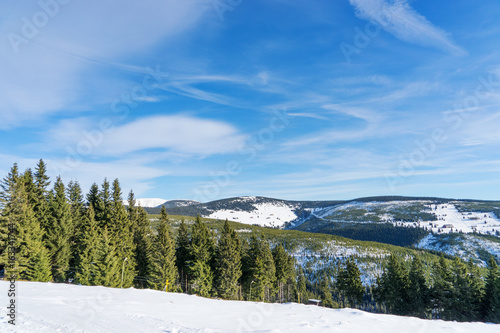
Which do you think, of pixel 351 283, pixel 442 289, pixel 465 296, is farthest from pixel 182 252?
pixel 465 296

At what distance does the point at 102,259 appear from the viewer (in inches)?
1405

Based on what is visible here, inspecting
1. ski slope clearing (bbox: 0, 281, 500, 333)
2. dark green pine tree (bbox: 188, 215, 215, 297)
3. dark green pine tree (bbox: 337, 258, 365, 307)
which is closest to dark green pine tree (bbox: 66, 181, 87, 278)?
dark green pine tree (bbox: 188, 215, 215, 297)

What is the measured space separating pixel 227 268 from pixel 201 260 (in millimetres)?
4941

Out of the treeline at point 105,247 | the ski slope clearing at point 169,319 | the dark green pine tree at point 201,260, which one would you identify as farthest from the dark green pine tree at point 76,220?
the ski slope clearing at point 169,319

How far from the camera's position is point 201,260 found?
4738 centimetres

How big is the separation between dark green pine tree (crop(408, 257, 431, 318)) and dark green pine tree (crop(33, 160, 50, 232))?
64.4 metres

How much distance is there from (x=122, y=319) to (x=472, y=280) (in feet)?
182

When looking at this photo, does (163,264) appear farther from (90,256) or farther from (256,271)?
(256,271)

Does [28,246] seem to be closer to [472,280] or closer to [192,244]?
[192,244]

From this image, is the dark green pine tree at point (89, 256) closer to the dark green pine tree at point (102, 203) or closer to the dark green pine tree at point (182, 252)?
the dark green pine tree at point (102, 203)

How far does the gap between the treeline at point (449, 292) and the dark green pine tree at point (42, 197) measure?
63.0 m

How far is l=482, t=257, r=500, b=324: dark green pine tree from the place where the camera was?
40934 millimetres

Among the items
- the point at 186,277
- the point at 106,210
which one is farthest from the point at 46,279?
the point at 186,277

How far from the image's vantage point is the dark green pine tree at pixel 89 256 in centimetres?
3503
